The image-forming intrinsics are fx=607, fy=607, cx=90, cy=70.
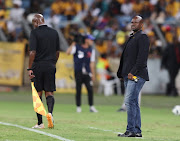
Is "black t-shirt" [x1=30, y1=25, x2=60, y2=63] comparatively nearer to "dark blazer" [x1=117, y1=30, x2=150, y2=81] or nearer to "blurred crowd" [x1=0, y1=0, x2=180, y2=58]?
"dark blazer" [x1=117, y1=30, x2=150, y2=81]

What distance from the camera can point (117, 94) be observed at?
27406 mm

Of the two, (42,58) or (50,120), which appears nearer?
(50,120)

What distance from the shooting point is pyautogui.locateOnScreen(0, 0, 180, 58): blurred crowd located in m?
26.1

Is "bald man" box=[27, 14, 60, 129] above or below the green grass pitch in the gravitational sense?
above

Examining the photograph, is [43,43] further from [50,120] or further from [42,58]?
[50,120]

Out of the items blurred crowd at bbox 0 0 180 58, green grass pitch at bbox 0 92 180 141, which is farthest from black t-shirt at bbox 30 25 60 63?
blurred crowd at bbox 0 0 180 58

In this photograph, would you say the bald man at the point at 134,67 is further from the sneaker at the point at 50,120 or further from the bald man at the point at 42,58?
the bald man at the point at 42,58

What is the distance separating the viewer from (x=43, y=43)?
12.1 metres

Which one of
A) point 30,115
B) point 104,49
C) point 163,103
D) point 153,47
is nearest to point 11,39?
point 104,49

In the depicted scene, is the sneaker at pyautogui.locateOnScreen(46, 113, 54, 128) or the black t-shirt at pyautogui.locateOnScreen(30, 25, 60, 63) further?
the black t-shirt at pyautogui.locateOnScreen(30, 25, 60, 63)

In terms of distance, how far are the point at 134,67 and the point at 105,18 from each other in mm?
18385

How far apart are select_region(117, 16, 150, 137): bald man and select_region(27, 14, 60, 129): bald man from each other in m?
1.92

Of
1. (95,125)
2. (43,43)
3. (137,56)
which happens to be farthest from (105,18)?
(137,56)

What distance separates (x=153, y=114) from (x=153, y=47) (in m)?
9.43
